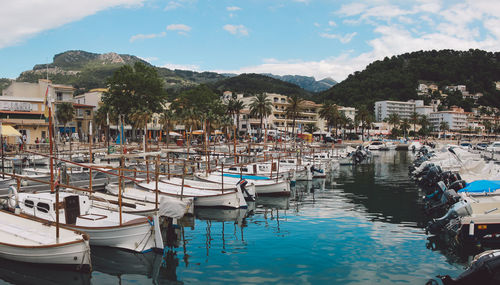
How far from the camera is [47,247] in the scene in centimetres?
1695

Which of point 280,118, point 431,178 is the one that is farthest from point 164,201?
point 280,118

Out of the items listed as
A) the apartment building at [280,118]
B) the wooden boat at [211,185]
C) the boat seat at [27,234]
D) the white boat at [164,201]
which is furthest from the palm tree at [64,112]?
the boat seat at [27,234]

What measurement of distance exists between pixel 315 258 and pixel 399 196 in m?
22.9

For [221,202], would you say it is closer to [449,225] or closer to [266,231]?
[266,231]

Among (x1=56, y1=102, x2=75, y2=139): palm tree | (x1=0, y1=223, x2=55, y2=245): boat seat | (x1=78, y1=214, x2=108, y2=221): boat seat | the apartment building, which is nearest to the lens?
(x1=0, y1=223, x2=55, y2=245): boat seat

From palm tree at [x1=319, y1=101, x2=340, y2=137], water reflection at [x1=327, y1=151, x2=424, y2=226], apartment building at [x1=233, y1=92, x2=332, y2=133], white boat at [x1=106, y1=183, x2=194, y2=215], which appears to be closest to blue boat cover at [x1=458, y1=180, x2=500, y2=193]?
water reflection at [x1=327, y1=151, x2=424, y2=226]

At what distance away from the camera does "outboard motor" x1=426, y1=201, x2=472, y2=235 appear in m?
22.5

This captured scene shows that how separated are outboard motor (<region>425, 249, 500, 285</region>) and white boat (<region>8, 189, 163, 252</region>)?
14051 mm

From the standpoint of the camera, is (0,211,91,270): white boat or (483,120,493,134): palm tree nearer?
(0,211,91,270): white boat

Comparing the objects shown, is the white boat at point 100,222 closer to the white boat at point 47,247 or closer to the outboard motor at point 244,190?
the white boat at point 47,247

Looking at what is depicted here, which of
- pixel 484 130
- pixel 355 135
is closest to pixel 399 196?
pixel 355 135

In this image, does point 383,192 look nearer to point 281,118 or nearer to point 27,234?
point 27,234

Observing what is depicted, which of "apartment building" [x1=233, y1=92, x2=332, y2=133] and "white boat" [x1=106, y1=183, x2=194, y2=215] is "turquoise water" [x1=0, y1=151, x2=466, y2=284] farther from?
"apartment building" [x1=233, y1=92, x2=332, y2=133]

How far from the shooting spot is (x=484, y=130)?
656ft
